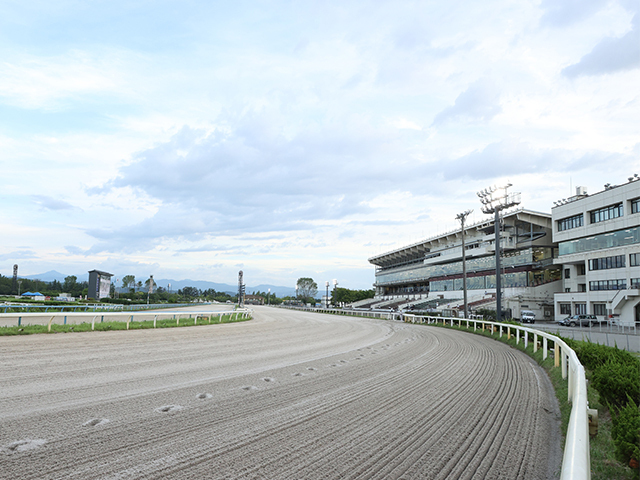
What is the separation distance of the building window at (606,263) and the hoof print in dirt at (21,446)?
5576 cm

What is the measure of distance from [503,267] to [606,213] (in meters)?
22.7

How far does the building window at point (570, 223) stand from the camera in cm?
5522

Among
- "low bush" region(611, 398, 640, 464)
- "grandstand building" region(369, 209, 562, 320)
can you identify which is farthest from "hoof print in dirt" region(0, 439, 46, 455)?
"grandstand building" region(369, 209, 562, 320)

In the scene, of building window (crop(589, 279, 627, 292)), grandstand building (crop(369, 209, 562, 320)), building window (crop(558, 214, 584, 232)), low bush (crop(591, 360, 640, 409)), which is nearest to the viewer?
low bush (crop(591, 360, 640, 409))

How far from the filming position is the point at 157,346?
13.8 m

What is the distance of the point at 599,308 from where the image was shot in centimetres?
4903

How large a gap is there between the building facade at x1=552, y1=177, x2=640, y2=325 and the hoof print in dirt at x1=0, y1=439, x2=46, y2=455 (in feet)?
161

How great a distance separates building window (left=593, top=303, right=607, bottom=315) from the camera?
158 ft

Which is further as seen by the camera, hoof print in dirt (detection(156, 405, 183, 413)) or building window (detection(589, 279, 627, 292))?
building window (detection(589, 279, 627, 292))

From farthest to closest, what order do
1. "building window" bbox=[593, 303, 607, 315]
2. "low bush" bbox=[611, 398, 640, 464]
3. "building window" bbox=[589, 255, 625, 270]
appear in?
"building window" bbox=[593, 303, 607, 315], "building window" bbox=[589, 255, 625, 270], "low bush" bbox=[611, 398, 640, 464]

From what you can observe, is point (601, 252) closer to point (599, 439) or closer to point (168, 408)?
point (599, 439)

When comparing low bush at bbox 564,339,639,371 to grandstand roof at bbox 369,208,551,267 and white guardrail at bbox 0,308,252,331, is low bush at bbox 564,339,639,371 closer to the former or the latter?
white guardrail at bbox 0,308,252,331

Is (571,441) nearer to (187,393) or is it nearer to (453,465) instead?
(453,465)

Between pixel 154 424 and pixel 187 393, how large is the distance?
179 cm
